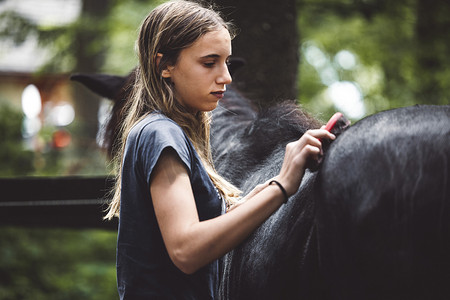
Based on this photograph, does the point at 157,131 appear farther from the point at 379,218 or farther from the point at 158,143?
the point at 379,218

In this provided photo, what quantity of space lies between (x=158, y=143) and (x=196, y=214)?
232 millimetres

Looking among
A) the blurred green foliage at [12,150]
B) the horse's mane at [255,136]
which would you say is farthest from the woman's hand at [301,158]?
the blurred green foliage at [12,150]

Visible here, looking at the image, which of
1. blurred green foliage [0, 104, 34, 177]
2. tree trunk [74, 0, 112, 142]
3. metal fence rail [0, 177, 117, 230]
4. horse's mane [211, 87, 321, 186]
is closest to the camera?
horse's mane [211, 87, 321, 186]

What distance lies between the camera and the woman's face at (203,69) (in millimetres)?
1674

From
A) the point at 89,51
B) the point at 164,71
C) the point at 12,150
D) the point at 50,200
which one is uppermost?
the point at 164,71

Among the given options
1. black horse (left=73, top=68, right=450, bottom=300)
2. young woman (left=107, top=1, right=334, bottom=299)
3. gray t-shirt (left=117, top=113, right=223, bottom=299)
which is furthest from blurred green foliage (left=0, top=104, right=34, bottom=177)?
black horse (left=73, top=68, right=450, bottom=300)

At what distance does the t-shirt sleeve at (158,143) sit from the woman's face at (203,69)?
0.17 meters

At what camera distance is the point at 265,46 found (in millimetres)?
3893

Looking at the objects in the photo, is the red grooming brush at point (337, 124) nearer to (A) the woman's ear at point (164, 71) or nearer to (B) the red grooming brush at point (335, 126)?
Result: (B) the red grooming brush at point (335, 126)

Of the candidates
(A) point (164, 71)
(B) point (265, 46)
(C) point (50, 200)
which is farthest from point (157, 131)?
(C) point (50, 200)

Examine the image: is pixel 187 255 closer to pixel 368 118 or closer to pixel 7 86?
pixel 368 118

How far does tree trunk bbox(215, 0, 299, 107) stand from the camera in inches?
153

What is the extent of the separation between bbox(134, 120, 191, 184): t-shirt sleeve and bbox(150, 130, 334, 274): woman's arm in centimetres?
2

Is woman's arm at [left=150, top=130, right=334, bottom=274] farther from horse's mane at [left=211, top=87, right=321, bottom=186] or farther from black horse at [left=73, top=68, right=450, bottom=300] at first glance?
horse's mane at [left=211, top=87, right=321, bottom=186]
